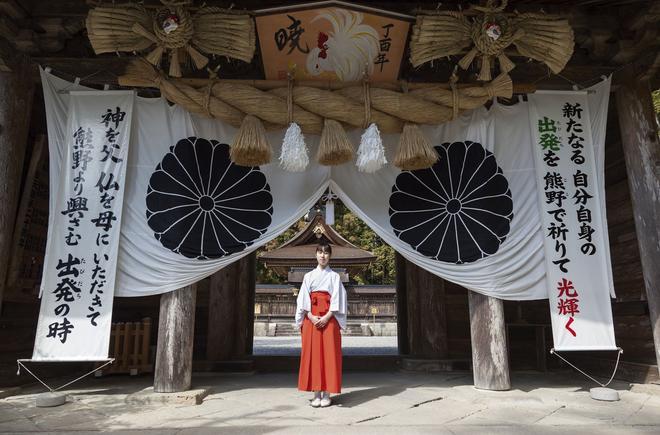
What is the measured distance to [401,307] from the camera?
25.1 ft

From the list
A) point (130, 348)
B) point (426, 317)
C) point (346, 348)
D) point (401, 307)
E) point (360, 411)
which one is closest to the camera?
point (360, 411)

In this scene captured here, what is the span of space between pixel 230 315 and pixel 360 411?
11.8ft

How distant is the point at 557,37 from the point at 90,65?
5002 millimetres

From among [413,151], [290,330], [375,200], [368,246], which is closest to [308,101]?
[413,151]

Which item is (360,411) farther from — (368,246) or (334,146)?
(368,246)

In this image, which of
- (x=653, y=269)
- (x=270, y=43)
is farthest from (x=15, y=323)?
(x=653, y=269)

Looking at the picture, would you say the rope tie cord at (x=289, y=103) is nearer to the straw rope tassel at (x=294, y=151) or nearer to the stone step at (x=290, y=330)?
the straw rope tassel at (x=294, y=151)

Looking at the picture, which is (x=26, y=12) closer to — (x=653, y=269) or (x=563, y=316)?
(x=563, y=316)

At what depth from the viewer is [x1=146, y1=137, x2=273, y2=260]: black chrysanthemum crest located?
4293mm

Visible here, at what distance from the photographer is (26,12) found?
4449 mm

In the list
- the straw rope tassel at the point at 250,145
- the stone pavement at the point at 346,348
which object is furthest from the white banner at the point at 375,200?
the stone pavement at the point at 346,348

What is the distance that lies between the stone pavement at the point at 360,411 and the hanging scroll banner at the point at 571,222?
0.72 meters

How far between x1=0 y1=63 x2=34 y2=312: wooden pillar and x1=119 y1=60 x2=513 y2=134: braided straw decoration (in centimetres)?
123

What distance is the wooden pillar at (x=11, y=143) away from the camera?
4.16 m
